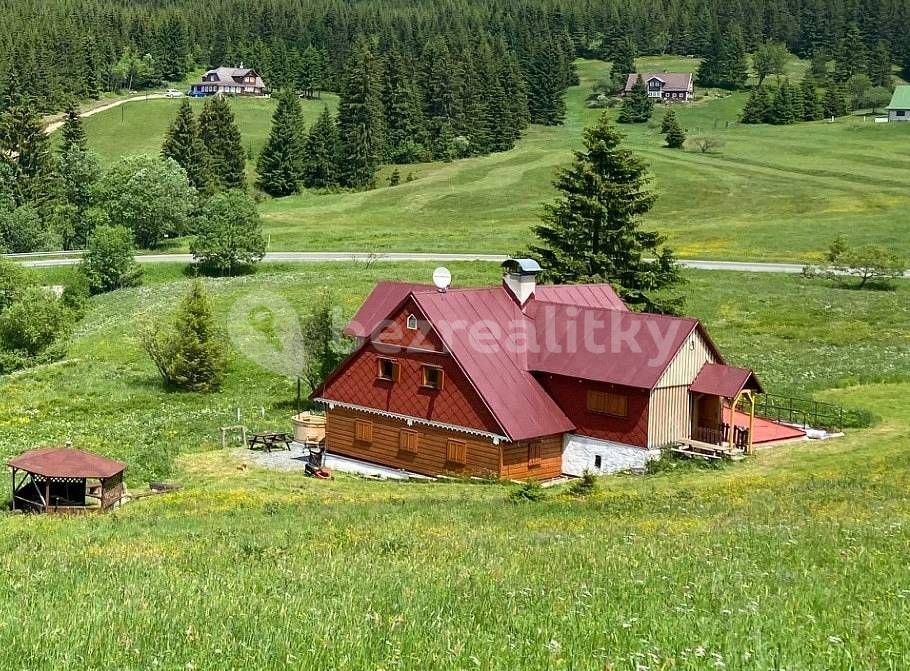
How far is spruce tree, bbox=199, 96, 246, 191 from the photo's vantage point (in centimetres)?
12106

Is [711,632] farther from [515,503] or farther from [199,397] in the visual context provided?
[199,397]

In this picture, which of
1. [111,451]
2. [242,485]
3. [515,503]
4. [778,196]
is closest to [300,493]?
[242,485]

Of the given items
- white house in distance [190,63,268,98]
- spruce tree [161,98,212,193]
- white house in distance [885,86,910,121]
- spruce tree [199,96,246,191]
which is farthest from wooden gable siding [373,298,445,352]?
white house in distance [190,63,268,98]

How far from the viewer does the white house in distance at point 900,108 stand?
16112 cm

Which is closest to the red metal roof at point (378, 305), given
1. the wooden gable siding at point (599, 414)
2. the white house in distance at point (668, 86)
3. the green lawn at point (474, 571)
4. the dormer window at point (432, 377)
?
the dormer window at point (432, 377)

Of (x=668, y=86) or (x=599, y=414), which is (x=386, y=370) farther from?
(x=668, y=86)

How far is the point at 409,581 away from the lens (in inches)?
478

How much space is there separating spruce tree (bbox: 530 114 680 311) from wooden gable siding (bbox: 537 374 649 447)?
780 inches

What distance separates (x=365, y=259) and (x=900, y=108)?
386 ft

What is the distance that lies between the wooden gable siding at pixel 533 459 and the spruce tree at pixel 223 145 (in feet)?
305

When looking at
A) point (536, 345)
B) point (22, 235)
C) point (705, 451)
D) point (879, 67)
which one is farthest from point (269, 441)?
point (879, 67)

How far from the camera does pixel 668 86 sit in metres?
190

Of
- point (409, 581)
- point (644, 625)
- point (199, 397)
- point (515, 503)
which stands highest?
point (644, 625)

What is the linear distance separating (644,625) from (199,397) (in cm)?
4294
